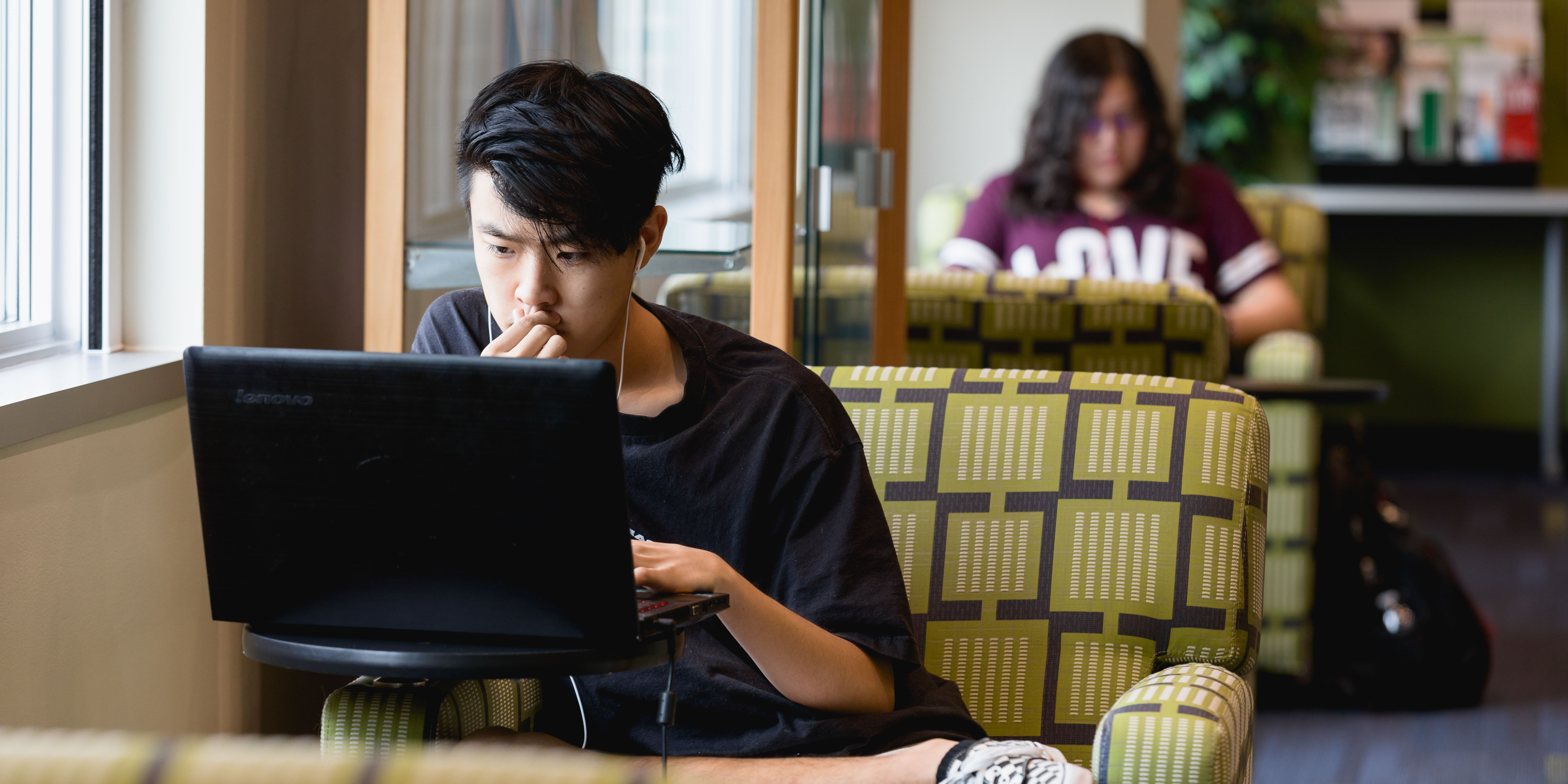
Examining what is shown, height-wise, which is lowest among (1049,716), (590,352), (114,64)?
(1049,716)

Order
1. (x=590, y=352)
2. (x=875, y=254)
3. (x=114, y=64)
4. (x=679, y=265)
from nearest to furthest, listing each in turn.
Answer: (x=590, y=352)
(x=114, y=64)
(x=679, y=265)
(x=875, y=254)

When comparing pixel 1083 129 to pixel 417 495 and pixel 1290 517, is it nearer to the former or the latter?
pixel 1290 517

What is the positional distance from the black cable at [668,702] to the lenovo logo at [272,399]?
258 millimetres

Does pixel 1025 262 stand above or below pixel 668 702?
above

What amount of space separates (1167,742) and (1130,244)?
6.74ft

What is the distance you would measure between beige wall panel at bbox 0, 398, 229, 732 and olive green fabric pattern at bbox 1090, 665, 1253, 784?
2.94 ft

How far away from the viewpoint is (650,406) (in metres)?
1.27

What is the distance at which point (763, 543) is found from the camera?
1.25m

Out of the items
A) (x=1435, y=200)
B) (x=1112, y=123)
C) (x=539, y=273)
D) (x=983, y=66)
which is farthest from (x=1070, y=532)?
(x=1435, y=200)

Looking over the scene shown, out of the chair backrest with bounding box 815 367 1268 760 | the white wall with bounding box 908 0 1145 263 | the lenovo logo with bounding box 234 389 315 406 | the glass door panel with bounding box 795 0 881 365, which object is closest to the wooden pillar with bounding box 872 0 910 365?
the glass door panel with bounding box 795 0 881 365

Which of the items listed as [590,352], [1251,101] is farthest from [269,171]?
[1251,101]

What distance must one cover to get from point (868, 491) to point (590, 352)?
250 millimetres

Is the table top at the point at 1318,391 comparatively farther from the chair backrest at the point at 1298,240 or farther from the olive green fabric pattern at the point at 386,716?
the olive green fabric pattern at the point at 386,716

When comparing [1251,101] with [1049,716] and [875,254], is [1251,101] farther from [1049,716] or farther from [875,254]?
[1049,716]
